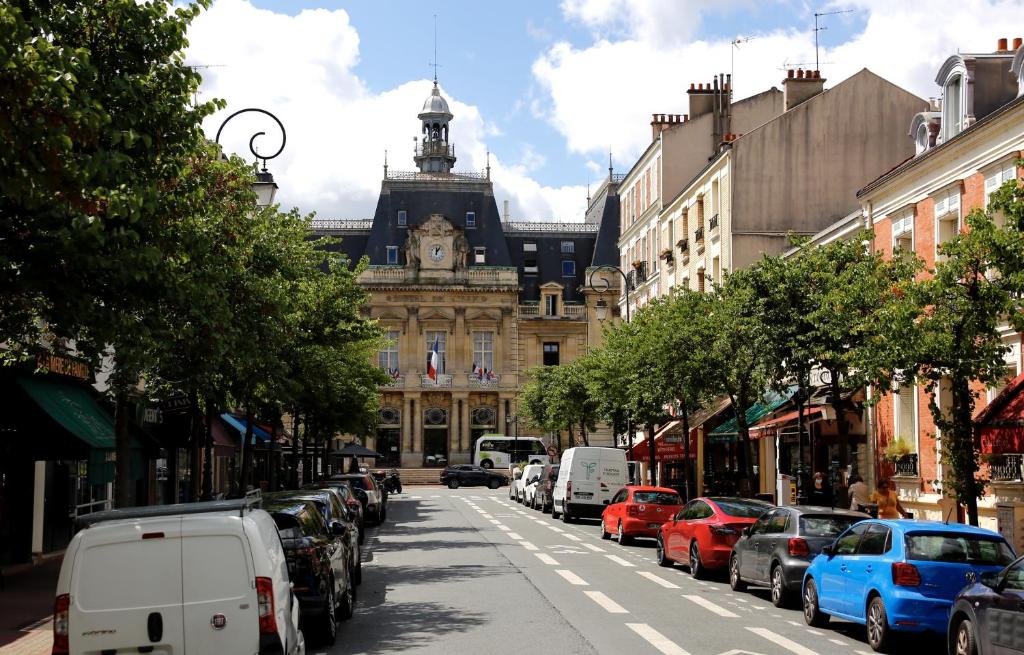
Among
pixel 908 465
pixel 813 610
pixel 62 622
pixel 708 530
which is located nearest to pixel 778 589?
pixel 813 610

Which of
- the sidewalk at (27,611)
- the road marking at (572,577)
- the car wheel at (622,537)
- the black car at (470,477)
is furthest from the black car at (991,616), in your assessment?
the black car at (470,477)

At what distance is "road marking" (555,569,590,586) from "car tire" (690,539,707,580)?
211 cm

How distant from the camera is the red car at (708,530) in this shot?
848 inches

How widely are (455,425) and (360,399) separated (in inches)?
1710

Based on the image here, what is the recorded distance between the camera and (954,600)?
12758 millimetres

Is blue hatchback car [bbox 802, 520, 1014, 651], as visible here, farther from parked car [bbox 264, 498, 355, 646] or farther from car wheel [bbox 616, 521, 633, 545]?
car wheel [bbox 616, 521, 633, 545]

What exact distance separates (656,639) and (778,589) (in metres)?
4.29

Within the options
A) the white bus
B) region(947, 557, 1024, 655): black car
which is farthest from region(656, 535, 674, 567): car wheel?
the white bus

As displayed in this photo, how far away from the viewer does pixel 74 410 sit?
22.5 metres

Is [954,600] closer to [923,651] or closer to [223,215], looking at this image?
[923,651]

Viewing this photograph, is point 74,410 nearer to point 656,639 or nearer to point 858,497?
point 656,639

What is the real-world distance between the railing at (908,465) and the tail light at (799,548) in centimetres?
1221

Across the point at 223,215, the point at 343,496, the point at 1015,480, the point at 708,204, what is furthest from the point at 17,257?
the point at 708,204

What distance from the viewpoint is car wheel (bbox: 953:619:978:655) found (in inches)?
471
